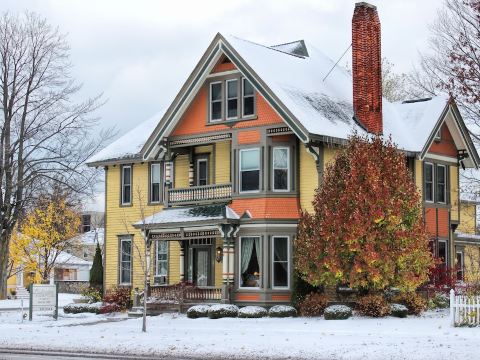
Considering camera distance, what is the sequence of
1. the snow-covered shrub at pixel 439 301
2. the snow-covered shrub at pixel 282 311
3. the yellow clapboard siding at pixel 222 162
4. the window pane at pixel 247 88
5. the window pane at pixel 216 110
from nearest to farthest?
the snow-covered shrub at pixel 282 311, the snow-covered shrub at pixel 439 301, the window pane at pixel 247 88, the window pane at pixel 216 110, the yellow clapboard siding at pixel 222 162

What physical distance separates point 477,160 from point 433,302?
898 centimetres

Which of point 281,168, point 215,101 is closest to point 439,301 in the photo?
point 281,168

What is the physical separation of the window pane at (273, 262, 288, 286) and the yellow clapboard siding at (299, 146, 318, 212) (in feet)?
7.66

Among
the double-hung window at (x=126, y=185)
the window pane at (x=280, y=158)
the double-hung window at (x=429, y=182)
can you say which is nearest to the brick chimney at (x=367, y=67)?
the double-hung window at (x=429, y=182)

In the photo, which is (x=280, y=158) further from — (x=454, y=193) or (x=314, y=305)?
(x=454, y=193)

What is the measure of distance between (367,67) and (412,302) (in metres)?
9.74

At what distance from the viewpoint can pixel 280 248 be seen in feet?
113

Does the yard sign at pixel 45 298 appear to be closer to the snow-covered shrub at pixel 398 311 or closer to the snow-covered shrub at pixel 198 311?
the snow-covered shrub at pixel 198 311

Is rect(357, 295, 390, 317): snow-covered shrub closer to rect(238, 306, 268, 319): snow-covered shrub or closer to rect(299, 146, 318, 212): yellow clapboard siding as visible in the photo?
rect(238, 306, 268, 319): snow-covered shrub

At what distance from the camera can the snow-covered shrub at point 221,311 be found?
1288 inches

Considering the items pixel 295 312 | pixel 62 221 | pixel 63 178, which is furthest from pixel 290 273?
pixel 62 221

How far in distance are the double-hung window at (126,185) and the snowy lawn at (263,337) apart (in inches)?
345

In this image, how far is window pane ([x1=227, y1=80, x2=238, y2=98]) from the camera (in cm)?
3588

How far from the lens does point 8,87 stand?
50.4 meters
